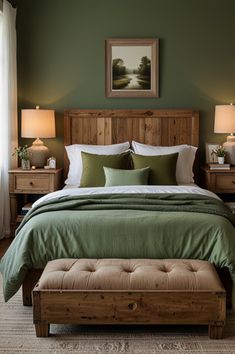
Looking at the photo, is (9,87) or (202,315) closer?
(202,315)

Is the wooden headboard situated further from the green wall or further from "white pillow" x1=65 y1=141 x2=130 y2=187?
"white pillow" x1=65 y1=141 x2=130 y2=187

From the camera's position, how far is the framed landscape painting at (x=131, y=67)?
554 centimetres

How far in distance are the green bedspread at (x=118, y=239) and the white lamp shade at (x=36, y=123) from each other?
2.00 m

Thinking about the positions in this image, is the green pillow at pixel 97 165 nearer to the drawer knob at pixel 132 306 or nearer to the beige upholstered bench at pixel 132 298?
the beige upholstered bench at pixel 132 298

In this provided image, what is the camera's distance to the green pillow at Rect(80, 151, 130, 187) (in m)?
4.87

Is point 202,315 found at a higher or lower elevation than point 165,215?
lower

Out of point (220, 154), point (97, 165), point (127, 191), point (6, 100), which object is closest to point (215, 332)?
point (127, 191)

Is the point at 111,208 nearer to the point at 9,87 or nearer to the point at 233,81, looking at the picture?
Result: the point at 9,87

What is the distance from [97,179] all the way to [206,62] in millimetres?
1945

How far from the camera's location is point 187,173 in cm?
526

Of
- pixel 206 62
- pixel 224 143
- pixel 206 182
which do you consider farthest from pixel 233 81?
pixel 206 182

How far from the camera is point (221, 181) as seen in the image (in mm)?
5207

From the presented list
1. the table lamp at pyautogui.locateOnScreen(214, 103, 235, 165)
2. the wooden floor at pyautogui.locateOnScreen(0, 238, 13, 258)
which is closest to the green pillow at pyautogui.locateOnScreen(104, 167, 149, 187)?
the table lamp at pyautogui.locateOnScreen(214, 103, 235, 165)

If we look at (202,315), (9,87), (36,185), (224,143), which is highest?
(9,87)
